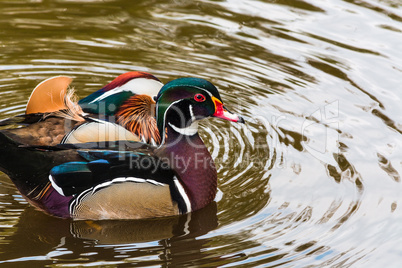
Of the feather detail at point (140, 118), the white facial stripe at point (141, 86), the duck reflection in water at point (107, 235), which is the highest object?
the white facial stripe at point (141, 86)

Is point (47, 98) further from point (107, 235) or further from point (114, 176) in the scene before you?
point (107, 235)

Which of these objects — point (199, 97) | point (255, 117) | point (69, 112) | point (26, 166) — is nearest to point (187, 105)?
point (199, 97)

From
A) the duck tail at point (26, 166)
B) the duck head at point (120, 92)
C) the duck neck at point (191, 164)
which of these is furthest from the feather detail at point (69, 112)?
the duck neck at point (191, 164)

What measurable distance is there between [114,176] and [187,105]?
3.11 feet

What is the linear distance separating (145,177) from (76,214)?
0.71 metres

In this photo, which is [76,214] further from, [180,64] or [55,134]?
[180,64]

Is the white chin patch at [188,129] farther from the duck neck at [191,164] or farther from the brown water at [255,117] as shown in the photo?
the brown water at [255,117]

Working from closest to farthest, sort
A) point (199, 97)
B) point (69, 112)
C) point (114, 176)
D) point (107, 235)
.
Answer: point (107, 235), point (114, 176), point (199, 97), point (69, 112)

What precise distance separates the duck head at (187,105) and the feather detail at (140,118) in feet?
2.31

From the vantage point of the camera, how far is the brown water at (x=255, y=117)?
5801mm

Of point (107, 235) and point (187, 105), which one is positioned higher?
point (187, 105)

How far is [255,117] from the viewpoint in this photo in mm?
8016

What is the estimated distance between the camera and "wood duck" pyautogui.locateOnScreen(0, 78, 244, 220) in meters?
6.22

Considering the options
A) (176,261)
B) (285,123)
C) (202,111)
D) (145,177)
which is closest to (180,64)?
(285,123)
